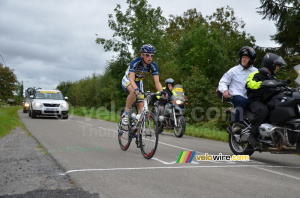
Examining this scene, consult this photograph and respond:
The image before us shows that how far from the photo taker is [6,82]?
7588 centimetres

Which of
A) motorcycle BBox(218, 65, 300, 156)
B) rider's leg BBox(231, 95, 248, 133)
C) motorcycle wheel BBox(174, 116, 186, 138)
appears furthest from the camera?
motorcycle wheel BBox(174, 116, 186, 138)

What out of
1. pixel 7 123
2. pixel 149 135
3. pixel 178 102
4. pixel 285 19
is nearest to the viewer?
pixel 149 135

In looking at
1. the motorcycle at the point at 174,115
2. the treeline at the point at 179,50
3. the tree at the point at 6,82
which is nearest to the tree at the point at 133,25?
the treeline at the point at 179,50

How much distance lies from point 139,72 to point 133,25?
83.9 ft

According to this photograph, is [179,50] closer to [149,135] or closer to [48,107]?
[48,107]

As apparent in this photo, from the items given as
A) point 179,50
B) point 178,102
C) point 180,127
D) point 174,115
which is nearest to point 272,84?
point 180,127

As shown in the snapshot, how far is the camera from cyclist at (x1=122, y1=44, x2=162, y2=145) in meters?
7.11

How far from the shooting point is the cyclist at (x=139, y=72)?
7113mm

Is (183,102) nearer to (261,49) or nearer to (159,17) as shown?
(261,49)

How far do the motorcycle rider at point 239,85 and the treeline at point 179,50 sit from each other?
11.5m

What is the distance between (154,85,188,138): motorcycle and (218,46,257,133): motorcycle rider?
4300 millimetres

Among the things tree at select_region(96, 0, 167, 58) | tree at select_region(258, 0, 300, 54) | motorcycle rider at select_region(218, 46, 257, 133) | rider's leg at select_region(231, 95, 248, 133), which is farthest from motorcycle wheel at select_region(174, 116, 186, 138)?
tree at select_region(96, 0, 167, 58)

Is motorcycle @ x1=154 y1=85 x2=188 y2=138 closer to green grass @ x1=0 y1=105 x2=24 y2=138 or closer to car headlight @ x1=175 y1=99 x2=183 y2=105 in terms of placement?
car headlight @ x1=175 y1=99 x2=183 y2=105

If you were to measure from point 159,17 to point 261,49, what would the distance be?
13.2 m
